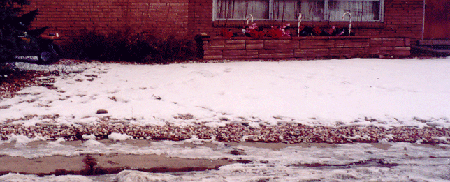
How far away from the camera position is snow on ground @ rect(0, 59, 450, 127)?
211 inches

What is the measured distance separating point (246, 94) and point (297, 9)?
19.0 feet

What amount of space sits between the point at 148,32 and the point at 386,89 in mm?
5848

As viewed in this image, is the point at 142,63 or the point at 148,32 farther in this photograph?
the point at 148,32

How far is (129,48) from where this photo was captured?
9289mm

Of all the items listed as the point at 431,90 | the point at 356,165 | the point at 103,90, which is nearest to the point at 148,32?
the point at 103,90

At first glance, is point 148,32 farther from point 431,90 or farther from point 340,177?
point 340,177

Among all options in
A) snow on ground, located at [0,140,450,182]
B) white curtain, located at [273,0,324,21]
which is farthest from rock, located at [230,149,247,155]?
white curtain, located at [273,0,324,21]

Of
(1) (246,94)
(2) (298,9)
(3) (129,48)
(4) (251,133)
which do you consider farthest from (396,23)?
(4) (251,133)

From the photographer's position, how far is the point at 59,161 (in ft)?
12.0

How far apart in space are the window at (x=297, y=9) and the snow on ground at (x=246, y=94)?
2749 millimetres

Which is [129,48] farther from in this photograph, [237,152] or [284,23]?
[237,152]

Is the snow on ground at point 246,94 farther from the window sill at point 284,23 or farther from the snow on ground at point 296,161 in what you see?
the window sill at point 284,23

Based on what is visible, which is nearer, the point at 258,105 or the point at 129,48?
the point at 258,105

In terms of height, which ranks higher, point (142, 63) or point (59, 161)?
point (142, 63)
